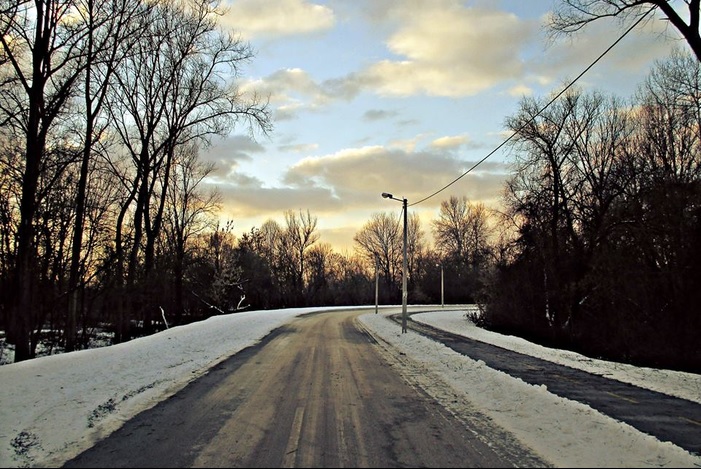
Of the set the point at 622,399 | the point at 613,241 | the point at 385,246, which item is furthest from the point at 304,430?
the point at 385,246

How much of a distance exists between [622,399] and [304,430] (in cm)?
639

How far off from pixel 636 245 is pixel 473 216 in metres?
69.0

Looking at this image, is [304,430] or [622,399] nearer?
[304,430]

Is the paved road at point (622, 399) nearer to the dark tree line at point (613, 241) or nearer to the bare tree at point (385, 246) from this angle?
the dark tree line at point (613, 241)

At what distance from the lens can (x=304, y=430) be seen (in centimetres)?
A: 624

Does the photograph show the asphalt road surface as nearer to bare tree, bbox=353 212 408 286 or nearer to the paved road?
the paved road

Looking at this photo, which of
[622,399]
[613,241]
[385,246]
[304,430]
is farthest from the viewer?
[385,246]

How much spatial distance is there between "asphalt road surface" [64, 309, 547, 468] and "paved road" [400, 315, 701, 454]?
2509 millimetres

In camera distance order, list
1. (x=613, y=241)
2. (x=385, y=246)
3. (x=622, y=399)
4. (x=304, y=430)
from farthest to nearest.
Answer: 1. (x=385, y=246)
2. (x=613, y=241)
3. (x=622, y=399)
4. (x=304, y=430)

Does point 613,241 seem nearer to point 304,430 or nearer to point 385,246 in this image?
point 304,430

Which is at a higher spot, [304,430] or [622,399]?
[304,430]

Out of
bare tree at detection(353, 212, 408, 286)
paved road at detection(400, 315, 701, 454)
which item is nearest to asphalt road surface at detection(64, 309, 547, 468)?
paved road at detection(400, 315, 701, 454)

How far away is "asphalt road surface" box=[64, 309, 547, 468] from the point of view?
5176 mm

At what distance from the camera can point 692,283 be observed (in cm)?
1462
